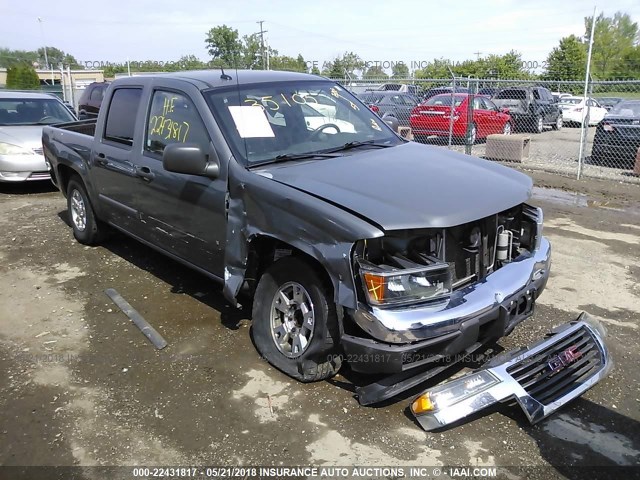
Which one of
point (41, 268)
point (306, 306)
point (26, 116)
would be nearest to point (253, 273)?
point (306, 306)

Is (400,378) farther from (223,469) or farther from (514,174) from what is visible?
(514,174)

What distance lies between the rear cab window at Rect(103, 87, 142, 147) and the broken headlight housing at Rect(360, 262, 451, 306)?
295 cm

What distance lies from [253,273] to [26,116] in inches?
322

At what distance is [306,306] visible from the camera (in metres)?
3.37

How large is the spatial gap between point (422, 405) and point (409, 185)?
4.19ft

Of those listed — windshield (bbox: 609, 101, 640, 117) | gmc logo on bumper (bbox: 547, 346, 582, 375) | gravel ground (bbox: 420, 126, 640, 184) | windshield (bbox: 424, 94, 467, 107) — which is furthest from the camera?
windshield (bbox: 424, 94, 467, 107)

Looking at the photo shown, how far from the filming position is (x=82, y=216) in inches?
250

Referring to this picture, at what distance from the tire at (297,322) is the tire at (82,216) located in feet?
10.5

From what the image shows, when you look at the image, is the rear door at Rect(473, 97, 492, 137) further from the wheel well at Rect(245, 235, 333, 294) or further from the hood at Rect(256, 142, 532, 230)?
the wheel well at Rect(245, 235, 333, 294)

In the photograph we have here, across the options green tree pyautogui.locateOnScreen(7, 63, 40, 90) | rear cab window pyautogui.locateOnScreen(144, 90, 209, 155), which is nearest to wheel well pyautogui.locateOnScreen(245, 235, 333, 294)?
rear cab window pyautogui.locateOnScreen(144, 90, 209, 155)

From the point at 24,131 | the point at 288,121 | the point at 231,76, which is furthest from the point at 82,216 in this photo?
the point at 24,131

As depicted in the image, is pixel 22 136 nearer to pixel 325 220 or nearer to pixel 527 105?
pixel 325 220

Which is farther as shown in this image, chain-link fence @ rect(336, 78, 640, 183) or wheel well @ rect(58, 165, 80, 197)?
chain-link fence @ rect(336, 78, 640, 183)

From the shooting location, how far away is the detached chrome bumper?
300 centimetres
